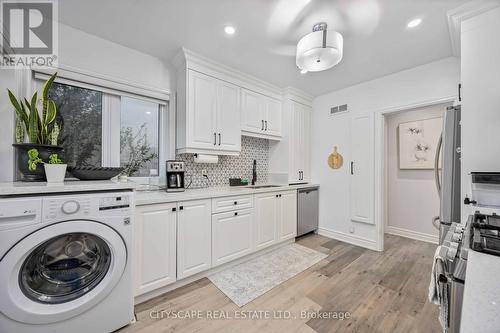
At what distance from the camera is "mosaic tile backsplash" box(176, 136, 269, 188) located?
2578 mm

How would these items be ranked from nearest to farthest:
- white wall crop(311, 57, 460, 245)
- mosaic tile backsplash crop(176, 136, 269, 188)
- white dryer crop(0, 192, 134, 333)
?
white dryer crop(0, 192, 134, 333)
white wall crop(311, 57, 460, 245)
mosaic tile backsplash crop(176, 136, 269, 188)

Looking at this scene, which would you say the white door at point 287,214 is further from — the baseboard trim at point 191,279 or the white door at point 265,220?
the baseboard trim at point 191,279

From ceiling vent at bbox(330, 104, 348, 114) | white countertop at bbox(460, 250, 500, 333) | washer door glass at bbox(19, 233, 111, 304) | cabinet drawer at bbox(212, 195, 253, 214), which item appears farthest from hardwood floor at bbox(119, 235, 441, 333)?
ceiling vent at bbox(330, 104, 348, 114)

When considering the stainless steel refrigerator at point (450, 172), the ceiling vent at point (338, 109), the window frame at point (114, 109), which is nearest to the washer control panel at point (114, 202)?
the window frame at point (114, 109)

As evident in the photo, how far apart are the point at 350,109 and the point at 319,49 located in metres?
1.88

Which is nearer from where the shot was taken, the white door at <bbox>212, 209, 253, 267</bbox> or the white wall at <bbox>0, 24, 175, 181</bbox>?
the white wall at <bbox>0, 24, 175, 181</bbox>

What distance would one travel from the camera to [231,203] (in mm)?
2191

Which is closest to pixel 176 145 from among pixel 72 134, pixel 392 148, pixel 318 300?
pixel 72 134

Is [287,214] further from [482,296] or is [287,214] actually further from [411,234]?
[482,296]

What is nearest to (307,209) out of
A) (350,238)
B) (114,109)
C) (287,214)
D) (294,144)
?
(287,214)

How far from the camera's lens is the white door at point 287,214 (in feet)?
9.00

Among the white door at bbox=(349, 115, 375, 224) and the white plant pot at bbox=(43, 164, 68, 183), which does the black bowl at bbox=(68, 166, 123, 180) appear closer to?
the white plant pot at bbox=(43, 164, 68, 183)

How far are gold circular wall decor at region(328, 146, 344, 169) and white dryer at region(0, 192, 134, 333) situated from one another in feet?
9.68

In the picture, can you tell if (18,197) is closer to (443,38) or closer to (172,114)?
(172,114)
